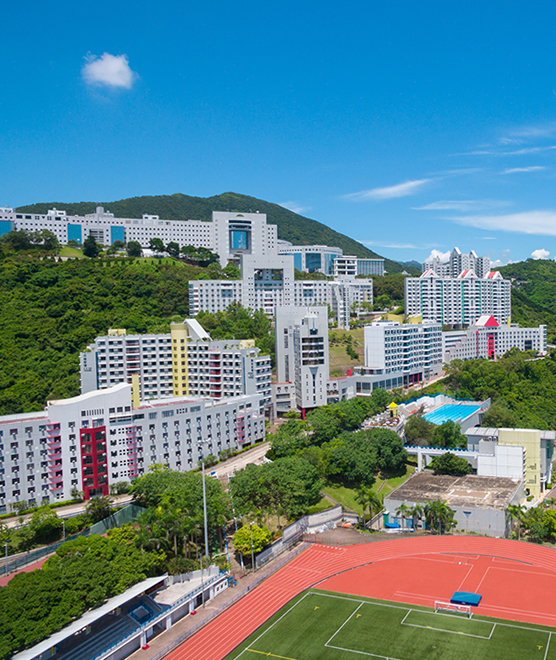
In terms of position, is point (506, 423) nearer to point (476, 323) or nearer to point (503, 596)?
point (503, 596)

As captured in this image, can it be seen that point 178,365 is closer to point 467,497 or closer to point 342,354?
point 342,354

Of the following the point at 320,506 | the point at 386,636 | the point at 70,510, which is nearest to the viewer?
the point at 386,636

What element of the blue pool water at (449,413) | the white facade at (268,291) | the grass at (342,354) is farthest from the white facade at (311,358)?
the white facade at (268,291)

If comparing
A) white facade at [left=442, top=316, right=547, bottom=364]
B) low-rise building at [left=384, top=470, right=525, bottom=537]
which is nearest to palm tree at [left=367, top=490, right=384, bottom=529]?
low-rise building at [left=384, top=470, right=525, bottom=537]

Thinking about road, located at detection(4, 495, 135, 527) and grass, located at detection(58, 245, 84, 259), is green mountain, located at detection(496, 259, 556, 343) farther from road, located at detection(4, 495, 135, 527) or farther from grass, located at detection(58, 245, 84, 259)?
road, located at detection(4, 495, 135, 527)

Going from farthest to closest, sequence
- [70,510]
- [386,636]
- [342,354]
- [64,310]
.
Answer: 1. [342,354]
2. [64,310]
3. [70,510]
4. [386,636]

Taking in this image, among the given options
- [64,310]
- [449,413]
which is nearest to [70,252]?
[64,310]

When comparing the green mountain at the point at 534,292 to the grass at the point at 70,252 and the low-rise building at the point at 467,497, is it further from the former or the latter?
the grass at the point at 70,252
